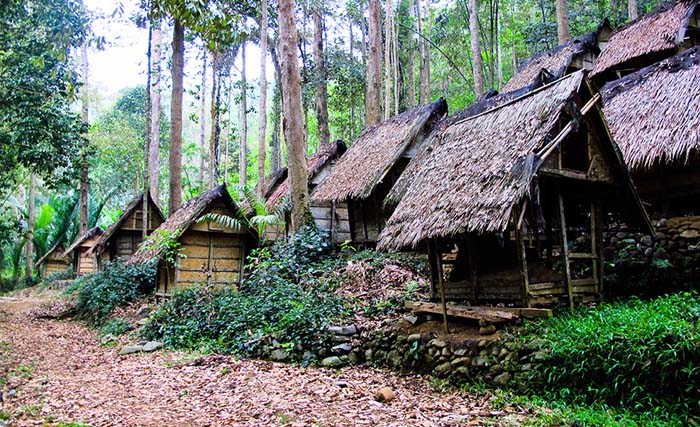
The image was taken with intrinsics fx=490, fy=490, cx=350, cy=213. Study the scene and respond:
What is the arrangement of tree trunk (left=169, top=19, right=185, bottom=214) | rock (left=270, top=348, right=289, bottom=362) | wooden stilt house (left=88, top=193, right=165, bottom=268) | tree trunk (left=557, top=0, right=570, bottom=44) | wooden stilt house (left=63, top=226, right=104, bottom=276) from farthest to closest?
1. wooden stilt house (left=63, top=226, right=104, bottom=276)
2. wooden stilt house (left=88, top=193, right=165, bottom=268)
3. tree trunk (left=169, top=19, right=185, bottom=214)
4. tree trunk (left=557, top=0, right=570, bottom=44)
5. rock (left=270, top=348, right=289, bottom=362)

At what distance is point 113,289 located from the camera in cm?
1512

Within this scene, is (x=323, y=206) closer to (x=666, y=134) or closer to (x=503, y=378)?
(x=666, y=134)

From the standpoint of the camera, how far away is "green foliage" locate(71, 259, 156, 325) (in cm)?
1455

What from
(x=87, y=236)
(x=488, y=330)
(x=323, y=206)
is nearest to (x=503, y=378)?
(x=488, y=330)

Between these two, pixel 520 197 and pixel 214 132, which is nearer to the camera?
pixel 520 197

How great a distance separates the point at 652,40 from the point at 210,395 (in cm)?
1619

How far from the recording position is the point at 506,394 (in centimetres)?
588

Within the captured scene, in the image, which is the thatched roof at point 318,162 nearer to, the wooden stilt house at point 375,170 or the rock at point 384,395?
the wooden stilt house at point 375,170

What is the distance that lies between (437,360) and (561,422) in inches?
95.4

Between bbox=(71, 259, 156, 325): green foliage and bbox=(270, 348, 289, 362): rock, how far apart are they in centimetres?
783

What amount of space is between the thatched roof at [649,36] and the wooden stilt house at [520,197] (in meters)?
9.31

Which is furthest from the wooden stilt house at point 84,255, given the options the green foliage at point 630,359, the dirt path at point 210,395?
the green foliage at point 630,359

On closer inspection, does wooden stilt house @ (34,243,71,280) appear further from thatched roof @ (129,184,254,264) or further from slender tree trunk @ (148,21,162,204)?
thatched roof @ (129,184,254,264)

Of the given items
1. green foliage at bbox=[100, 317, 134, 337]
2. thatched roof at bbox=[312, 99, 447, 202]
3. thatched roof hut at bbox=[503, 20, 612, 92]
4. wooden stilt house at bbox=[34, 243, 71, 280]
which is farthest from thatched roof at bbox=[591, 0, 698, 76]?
wooden stilt house at bbox=[34, 243, 71, 280]
